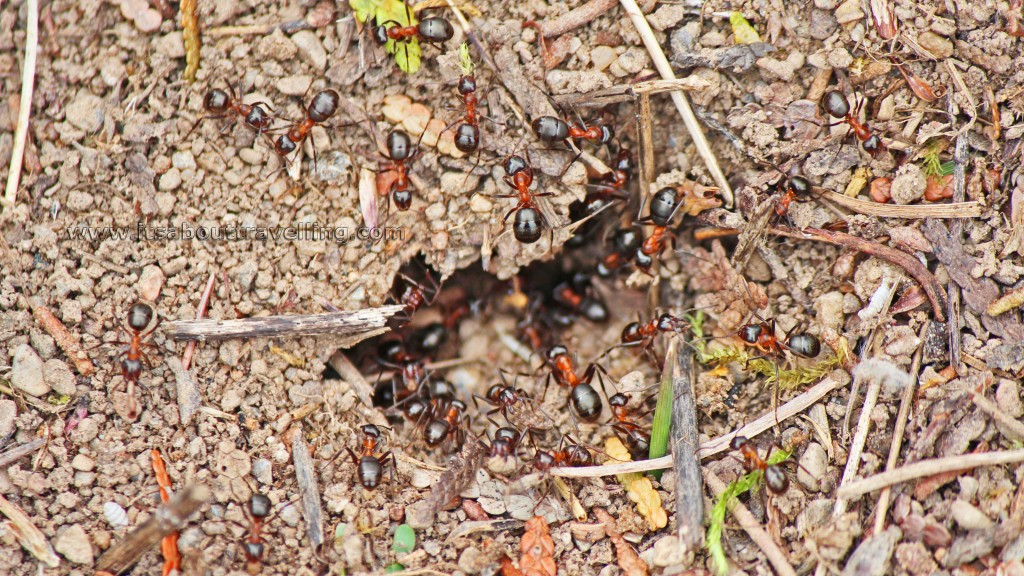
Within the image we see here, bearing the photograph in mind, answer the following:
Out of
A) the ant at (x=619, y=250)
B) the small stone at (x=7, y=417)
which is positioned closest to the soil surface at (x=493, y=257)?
the small stone at (x=7, y=417)

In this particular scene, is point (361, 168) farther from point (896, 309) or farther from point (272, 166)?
point (896, 309)

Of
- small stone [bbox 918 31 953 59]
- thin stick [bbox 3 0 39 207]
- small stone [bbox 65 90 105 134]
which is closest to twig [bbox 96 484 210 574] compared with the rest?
thin stick [bbox 3 0 39 207]

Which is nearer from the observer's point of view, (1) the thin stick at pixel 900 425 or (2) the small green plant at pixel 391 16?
(1) the thin stick at pixel 900 425

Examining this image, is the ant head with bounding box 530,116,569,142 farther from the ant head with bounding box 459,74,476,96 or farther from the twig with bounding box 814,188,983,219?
the twig with bounding box 814,188,983,219

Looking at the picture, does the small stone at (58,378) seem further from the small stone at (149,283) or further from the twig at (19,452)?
the small stone at (149,283)

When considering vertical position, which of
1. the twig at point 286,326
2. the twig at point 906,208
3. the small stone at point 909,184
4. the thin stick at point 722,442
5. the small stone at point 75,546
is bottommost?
the small stone at point 75,546

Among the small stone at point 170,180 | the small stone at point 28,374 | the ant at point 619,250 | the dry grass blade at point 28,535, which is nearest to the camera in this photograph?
the dry grass blade at point 28,535

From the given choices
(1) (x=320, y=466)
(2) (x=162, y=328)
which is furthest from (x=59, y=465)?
(1) (x=320, y=466)
